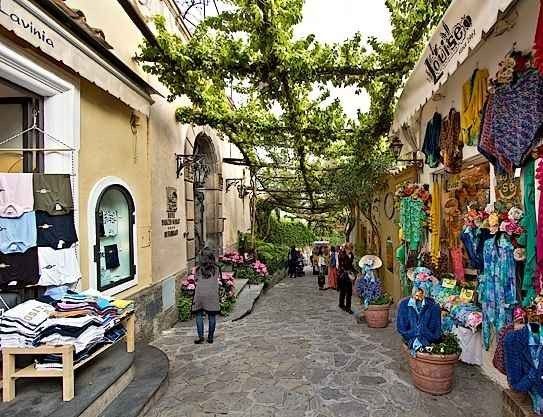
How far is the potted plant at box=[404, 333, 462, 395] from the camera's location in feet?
13.5

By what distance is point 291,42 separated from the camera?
5.42 meters

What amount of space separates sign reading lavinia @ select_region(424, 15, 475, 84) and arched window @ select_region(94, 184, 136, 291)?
4.11 meters

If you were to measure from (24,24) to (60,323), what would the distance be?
8.03ft

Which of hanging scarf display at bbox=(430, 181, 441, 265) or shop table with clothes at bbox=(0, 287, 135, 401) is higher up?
hanging scarf display at bbox=(430, 181, 441, 265)

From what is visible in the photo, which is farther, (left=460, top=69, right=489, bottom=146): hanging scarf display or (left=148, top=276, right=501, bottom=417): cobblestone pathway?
(left=460, top=69, right=489, bottom=146): hanging scarf display

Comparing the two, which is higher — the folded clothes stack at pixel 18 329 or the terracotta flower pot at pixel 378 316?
the folded clothes stack at pixel 18 329

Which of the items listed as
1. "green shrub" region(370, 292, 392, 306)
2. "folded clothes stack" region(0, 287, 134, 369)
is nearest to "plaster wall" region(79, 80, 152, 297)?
"folded clothes stack" region(0, 287, 134, 369)

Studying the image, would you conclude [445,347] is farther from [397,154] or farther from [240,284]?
[240,284]

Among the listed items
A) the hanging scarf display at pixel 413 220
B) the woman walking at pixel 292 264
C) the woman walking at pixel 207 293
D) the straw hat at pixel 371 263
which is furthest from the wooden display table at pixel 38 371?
the woman walking at pixel 292 264

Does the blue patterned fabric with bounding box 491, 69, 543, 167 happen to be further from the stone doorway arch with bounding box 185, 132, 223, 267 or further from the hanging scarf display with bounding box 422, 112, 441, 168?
the stone doorway arch with bounding box 185, 132, 223, 267

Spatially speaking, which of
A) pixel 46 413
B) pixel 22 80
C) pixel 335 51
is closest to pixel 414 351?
pixel 46 413

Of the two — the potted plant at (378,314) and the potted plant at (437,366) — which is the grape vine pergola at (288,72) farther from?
the potted plant at (437,366)

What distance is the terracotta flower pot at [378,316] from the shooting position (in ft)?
23.5

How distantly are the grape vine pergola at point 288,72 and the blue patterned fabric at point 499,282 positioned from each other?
9.43 feet
